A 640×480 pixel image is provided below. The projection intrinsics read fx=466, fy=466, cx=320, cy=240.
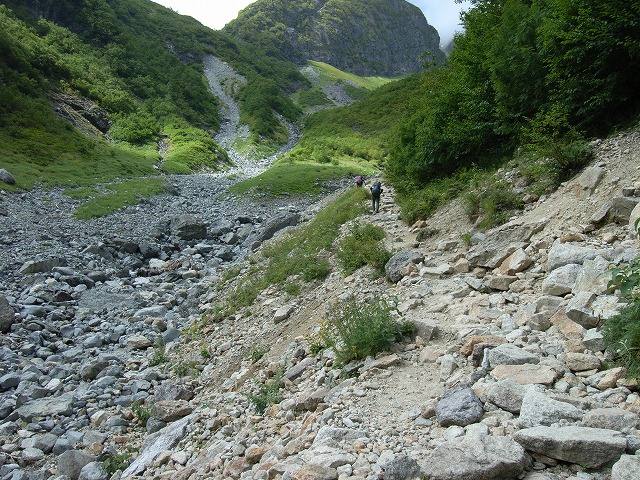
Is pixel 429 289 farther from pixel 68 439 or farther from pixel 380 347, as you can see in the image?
pixel 68 439

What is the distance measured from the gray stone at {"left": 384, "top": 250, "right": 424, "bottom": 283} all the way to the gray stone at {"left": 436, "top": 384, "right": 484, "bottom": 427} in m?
5.61

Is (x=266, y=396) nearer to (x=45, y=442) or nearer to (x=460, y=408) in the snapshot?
(x=460, y=408)

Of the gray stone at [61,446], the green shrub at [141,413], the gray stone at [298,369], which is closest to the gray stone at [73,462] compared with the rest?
the gray stone at [61,446]

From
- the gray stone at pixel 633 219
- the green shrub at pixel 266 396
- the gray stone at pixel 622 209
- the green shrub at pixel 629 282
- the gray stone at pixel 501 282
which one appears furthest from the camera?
the gray stone at pixel 501 282

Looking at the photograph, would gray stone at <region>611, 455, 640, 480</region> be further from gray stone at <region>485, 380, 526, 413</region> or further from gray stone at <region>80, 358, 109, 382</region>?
gray stone at <region>80, 358, 109, 382</region>

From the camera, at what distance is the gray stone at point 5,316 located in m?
14.8

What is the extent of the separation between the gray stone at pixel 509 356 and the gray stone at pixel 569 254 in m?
2.43

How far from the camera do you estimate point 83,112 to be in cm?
6156

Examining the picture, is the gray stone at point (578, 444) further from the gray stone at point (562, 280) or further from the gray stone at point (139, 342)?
the gray stone at point (139, 342)

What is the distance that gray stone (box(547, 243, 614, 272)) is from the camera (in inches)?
291

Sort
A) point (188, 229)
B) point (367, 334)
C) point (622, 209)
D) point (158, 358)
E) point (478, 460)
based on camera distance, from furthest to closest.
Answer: point (188, 229)
point (158, 358)
point (622, 209)
point (367, 334)
point (478, 460)

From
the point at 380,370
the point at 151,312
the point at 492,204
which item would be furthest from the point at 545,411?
the point at 151,312

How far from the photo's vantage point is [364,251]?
13359mm

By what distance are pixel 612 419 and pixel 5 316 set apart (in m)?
16.7
